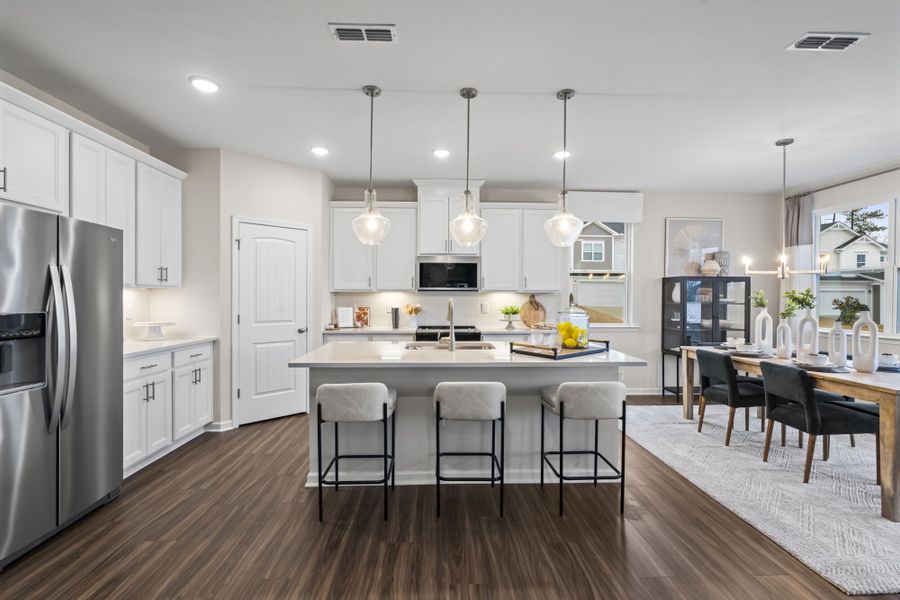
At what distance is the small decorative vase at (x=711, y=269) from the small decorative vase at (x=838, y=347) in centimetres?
230

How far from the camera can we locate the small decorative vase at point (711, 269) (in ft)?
18.3

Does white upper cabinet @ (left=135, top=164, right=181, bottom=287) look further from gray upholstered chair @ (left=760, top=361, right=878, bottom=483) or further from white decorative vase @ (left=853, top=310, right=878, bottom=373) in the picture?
white decorative vase @ (left=853, top=310, right=878, bottom=373)

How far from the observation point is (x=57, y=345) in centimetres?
225

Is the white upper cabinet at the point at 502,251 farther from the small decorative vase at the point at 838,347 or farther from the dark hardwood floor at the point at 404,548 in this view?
the small decorative vase at the point at 838,347

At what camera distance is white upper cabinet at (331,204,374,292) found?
526cm

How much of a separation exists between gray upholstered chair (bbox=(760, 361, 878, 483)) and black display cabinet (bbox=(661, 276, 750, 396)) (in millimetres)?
2181

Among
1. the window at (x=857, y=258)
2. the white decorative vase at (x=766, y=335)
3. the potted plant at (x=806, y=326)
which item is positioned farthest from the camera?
the window at (x=857, y=258)

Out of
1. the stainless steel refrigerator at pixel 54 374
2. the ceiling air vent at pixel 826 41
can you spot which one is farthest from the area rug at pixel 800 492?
the stainless steel refrigerator at pixel 54 374

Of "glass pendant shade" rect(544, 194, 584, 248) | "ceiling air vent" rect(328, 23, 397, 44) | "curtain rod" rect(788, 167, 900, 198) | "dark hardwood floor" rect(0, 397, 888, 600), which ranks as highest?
"ceiling air vent" rect(328, 23, 397, 44)

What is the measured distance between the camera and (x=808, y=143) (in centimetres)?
397

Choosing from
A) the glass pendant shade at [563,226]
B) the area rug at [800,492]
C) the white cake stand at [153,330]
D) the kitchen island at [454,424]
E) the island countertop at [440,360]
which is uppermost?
the glass pendant shade at [563,226]

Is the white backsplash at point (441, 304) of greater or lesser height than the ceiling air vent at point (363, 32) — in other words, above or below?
below

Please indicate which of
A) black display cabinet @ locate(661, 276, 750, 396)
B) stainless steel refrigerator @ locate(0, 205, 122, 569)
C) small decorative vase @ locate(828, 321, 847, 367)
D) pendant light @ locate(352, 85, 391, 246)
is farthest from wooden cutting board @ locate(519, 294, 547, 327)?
stainless steel refrigerator @ locate(0, 205, 122, 569)

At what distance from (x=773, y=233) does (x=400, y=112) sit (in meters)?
5.57
